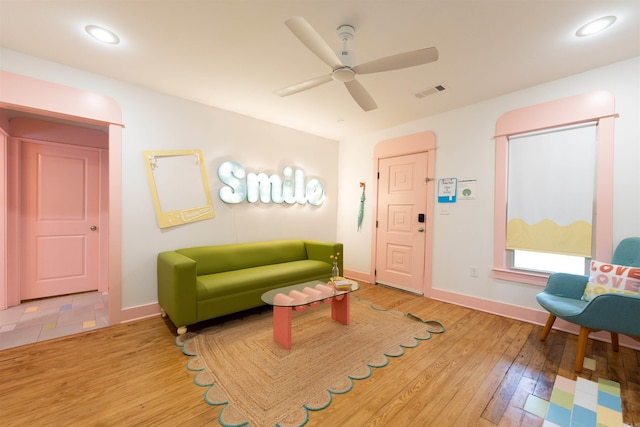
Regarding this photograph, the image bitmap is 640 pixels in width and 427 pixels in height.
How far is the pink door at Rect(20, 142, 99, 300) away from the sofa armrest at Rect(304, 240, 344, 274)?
3.12 meters

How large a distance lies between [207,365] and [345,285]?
135 cm

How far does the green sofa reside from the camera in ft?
7.82

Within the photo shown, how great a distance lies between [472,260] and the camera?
128 inches

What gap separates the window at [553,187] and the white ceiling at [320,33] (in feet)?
1.44

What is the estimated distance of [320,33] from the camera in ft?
6.54

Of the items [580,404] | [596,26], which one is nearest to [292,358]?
[580,404]

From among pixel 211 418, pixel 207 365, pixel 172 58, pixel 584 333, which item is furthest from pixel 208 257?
pixel 584 333

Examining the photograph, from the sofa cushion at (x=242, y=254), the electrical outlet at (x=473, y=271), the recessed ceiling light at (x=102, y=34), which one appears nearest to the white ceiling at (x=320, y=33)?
the recessed ceiling light at (x=102, y=34)

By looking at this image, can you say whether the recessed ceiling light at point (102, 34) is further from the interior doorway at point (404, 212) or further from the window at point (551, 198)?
the window at point (551, 198)

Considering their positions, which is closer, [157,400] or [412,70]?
[157,400]

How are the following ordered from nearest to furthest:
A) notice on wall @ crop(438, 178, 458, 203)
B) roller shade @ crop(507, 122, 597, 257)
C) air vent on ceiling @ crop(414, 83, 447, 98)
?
roller shade @ crop(507, 122, 597, 257) → air vent on ceiling @ crop(414, 83, 447, 98) → notice on wall @ crop(438, 178, 458, 203)

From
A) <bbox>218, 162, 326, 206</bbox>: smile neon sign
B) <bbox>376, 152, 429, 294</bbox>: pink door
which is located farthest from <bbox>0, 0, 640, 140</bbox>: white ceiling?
<bbox>376, 152, 429, 294</bbox>: pink door

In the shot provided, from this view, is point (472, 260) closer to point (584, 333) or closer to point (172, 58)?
point (584, 333)

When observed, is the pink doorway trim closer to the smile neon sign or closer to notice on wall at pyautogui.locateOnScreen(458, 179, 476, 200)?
the smile neon sign
